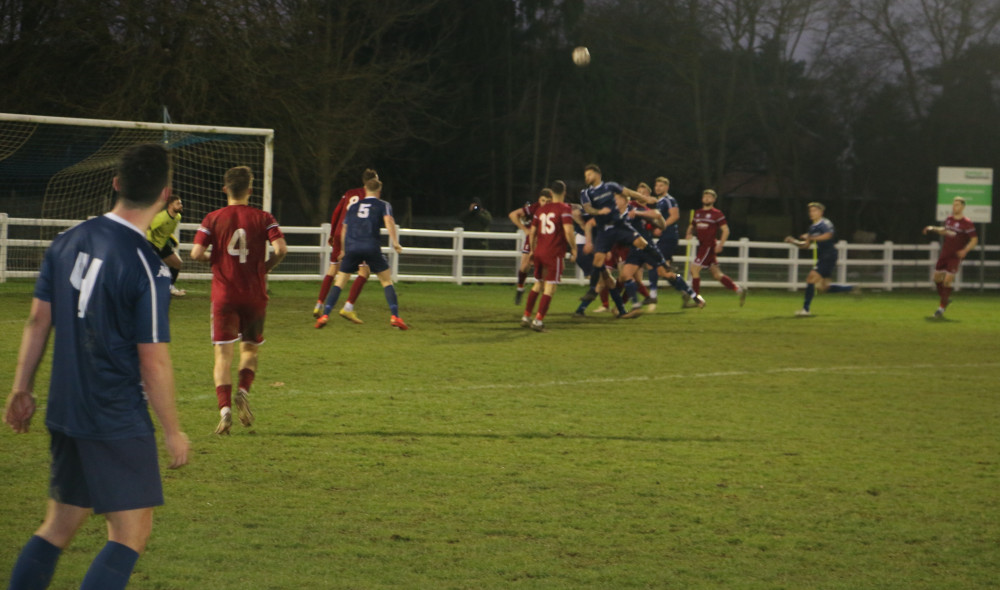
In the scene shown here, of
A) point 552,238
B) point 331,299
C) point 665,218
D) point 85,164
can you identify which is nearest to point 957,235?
point 665,218

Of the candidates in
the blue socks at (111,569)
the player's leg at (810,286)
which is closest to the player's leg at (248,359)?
the blue socks at (111,569)

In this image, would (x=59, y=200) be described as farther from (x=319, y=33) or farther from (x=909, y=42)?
(x=909, y=42)

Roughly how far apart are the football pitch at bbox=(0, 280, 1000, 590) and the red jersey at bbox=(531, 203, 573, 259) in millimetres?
1866

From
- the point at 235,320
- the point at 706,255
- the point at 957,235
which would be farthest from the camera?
the point at 706,255

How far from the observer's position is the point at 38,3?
2584cm

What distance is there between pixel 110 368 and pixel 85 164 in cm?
1918

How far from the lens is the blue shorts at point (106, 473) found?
10.9ft

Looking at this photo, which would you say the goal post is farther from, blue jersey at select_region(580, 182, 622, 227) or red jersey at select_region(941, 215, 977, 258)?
red jersey at select_region(941, 215, 977, 258)

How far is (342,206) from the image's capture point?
14.2 m

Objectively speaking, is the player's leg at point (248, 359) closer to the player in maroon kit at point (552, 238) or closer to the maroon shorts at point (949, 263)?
the player in maroon kit at point (552, 238)

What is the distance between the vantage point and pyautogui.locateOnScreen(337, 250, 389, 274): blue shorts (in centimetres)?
1354

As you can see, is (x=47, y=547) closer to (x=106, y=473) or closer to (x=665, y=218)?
(x=106, y=473)

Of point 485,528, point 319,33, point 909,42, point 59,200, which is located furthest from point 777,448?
point 909,42

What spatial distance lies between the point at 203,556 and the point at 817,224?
1521 cm
